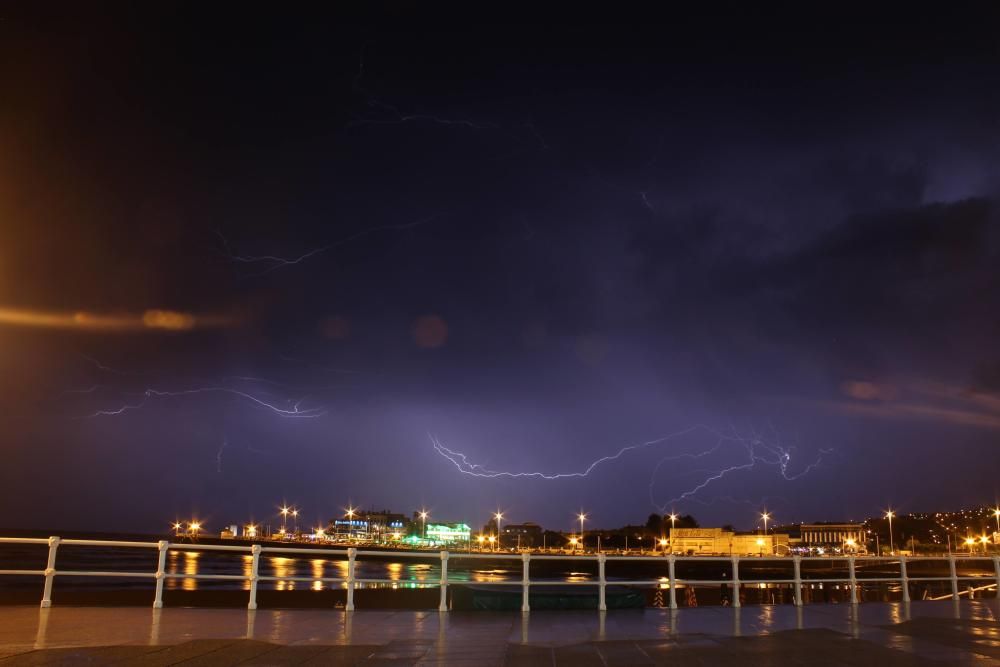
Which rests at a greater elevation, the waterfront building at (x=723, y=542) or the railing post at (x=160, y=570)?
the railing post at (x=160, y=570)

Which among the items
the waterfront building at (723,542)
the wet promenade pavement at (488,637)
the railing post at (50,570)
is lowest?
the waterfront building at (723,542)

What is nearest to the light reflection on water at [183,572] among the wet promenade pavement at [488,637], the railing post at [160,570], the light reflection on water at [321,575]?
the light reflection on water at [321,575]

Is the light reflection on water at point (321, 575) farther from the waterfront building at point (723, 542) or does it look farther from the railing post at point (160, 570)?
the waterfront building at point (723, 542)

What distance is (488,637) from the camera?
10.2 m

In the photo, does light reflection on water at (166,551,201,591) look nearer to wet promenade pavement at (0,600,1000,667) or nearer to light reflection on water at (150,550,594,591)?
light reflection on water at (150,550,594,591)

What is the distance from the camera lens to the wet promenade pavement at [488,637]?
27.0ft

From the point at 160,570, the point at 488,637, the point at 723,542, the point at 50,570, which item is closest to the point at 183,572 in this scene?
the point at 50,570

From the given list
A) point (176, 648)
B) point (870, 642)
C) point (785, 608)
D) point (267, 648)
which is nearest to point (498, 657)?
point (267, 648)

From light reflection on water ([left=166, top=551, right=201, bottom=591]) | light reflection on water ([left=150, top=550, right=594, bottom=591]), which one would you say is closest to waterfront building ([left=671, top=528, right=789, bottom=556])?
light reflection on water ([left=150, top=550, right=594, bottom=591])

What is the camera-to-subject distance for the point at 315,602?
78.7 feet

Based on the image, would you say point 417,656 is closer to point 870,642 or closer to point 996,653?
point 870,642

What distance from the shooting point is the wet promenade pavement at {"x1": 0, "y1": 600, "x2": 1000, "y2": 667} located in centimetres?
823

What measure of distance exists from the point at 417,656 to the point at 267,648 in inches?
72.9

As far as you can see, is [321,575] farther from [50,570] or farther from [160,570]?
[160,570]
